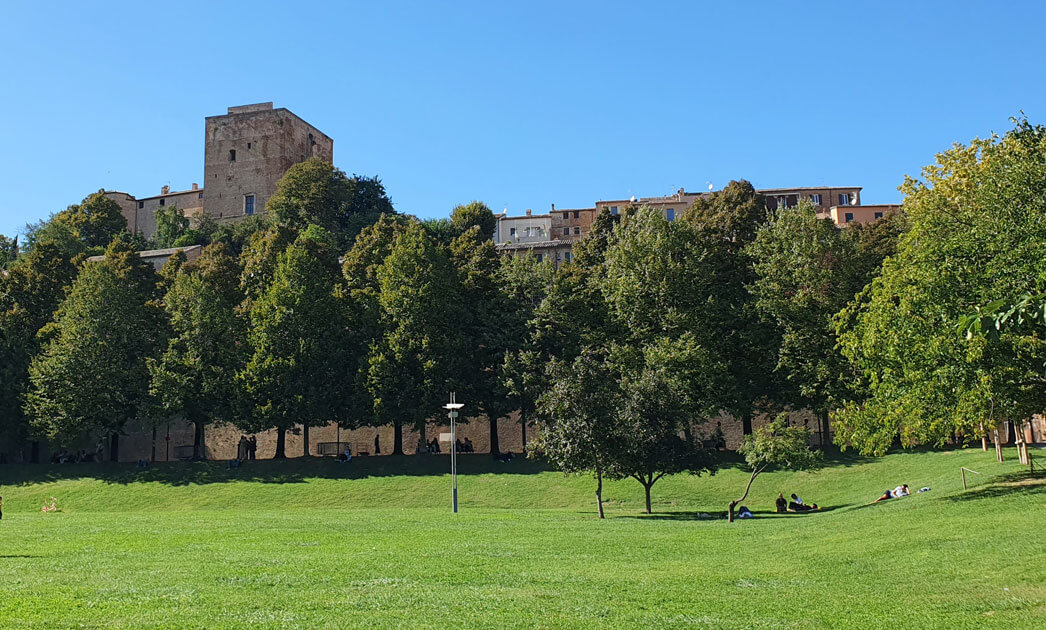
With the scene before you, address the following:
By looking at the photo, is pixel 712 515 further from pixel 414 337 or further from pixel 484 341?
pixel 414 337

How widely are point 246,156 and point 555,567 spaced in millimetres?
118301

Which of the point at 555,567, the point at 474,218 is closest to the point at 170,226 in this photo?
the point at 474,218

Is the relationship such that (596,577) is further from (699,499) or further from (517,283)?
(517,283)

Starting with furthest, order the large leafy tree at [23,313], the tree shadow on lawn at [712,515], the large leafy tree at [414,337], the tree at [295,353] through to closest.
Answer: the large leafy tree at [23,313]
the tree at [295,353]
the large leafy tree at [414,337]
the tree shadow on lawn at [712,515]

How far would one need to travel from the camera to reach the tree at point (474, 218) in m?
101

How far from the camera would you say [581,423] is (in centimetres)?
4044

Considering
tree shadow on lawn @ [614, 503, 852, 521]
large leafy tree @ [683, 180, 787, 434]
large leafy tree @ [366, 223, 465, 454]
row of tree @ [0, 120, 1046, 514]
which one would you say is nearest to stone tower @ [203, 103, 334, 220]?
row of tree @ [0, 120, 1046, 514]

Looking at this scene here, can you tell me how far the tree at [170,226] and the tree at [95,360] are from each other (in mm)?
53807

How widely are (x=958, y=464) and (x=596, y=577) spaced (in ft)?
110

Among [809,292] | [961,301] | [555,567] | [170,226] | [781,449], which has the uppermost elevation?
[170,226]

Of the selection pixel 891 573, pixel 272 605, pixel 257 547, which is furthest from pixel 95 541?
pixel 891 573

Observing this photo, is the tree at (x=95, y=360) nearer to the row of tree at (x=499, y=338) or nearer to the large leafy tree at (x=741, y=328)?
the row of tree at (x=499, y=338)

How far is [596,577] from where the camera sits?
60.4ft

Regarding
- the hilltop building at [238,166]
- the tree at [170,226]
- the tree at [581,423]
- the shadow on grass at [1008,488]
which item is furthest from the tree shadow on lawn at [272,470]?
the hilltop building at [238,166]
